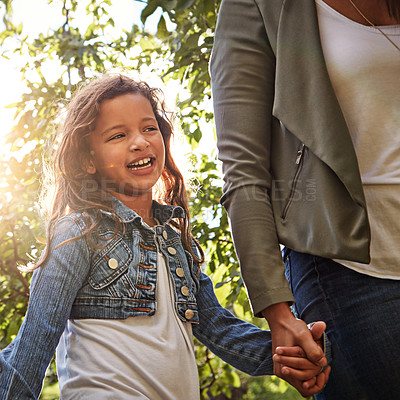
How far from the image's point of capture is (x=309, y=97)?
3.62 ft

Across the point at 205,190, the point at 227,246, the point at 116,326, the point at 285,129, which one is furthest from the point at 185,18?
the point at 116,326

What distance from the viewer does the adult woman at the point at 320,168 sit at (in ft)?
3.31

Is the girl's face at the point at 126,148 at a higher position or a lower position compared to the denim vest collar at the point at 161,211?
higher

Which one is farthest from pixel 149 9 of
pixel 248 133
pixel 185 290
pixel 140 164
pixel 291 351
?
pixel 291 351

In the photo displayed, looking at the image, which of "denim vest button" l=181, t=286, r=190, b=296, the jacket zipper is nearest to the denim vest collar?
"denim vest button" l=181, t=286, r=190, b=296

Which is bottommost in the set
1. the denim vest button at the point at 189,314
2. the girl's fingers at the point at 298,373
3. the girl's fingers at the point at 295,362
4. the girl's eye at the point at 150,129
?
the girl's fingers at the point at 298,373

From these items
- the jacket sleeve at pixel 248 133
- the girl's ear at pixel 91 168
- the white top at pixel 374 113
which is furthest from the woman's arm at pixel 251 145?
the girl's ear at pixel 91 168

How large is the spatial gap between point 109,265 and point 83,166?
1.35ft

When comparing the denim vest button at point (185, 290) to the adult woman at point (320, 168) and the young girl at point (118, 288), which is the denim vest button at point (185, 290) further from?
the adult woman at point (320, 168)

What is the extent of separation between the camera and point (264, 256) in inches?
42.3

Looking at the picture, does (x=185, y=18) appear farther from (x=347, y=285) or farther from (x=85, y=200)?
(x=347, y=285)

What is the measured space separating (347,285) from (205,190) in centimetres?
180

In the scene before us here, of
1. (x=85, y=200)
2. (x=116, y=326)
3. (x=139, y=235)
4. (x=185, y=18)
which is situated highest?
(x=185, y=18)

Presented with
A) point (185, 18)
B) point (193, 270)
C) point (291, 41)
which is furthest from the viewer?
point (185, 18)
